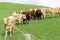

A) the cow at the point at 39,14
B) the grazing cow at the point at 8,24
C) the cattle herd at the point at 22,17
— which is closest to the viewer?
the grazing cow at the point at 8,24

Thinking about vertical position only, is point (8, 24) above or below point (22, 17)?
above

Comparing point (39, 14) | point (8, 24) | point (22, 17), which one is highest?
point (8, 24)

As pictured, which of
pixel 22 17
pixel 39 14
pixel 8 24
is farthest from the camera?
pixel 39 14

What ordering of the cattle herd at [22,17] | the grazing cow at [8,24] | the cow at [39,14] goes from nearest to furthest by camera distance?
the grazing cow at [8,24] < the cattle herd at [22,17] < the cow at [39,14]

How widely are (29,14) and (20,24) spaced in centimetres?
408

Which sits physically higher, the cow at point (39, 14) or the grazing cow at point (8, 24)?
the grazing cow at point (8, 24)

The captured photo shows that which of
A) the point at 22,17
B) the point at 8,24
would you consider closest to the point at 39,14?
the point at 22,17

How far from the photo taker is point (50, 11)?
3438 centimetres

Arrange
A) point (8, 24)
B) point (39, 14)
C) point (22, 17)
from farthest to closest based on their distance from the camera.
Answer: point (39, 14) < point (22, 17) < point (8, 24)

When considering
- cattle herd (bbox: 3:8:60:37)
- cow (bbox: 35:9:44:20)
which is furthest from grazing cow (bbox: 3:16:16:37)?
cow (bbox: 35:9:44:20)

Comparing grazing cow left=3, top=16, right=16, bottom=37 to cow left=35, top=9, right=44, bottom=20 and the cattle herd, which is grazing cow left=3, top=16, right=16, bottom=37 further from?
cow left=35, top=9, right=44, bottom=20

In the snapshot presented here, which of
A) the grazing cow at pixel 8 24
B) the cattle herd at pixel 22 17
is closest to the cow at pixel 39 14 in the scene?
the cattle herd at pixel 22 17

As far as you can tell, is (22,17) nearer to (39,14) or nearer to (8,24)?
(39,14)

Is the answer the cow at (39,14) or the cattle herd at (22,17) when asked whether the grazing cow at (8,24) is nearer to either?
the cattle herd at (22,17)
